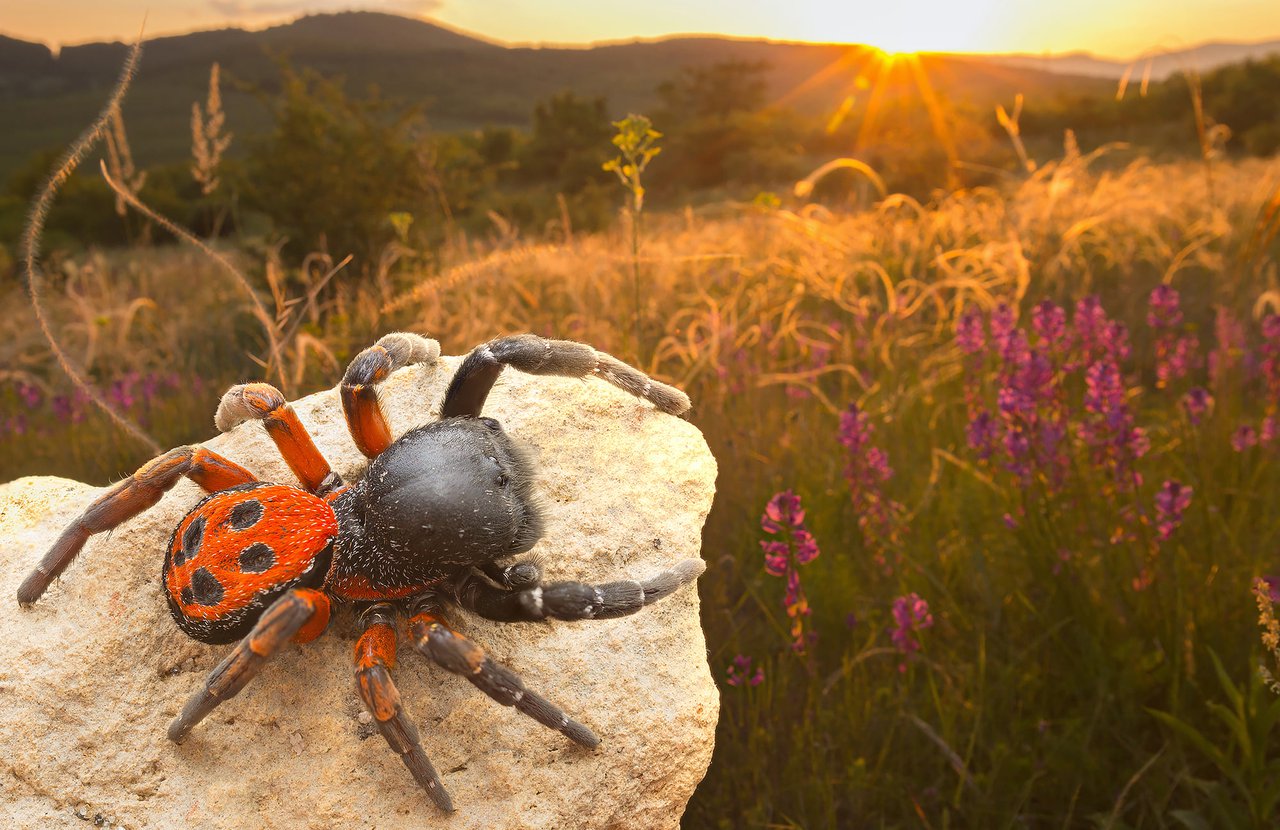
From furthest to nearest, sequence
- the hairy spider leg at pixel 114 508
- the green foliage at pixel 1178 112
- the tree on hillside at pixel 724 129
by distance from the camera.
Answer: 1. the tree on hillside at pixel 724 129
2. the green foliage at pixel 1178 112
3. the hairy spider leg at pixel 114 508

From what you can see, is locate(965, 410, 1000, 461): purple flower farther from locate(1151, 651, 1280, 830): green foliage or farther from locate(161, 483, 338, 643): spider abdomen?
locate(161, 483, 338, 643): spider abdomen

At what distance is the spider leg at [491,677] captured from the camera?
261 cm

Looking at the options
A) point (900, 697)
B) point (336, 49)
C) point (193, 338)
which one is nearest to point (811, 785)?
point (900, 697)

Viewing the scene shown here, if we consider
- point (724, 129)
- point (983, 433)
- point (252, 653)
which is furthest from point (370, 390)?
point (724, 129)

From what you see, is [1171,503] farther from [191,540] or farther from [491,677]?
[191,540]

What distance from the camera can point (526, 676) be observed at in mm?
2883

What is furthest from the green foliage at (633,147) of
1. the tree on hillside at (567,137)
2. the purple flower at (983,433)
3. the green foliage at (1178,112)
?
the green foliage at (1178,112)

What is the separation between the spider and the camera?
2.61 meters

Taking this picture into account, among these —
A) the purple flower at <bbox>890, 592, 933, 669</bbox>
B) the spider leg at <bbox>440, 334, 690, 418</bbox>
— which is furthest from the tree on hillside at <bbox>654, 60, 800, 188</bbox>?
the spider leg at <bbox>440, 334, 690, 418</bbox>

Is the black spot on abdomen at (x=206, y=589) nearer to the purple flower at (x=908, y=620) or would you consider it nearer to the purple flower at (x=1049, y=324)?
the purple flower at (x=908, y=620)

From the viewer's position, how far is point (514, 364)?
3.29 m

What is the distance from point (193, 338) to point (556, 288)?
3.90 m

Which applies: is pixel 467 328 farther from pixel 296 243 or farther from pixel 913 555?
pixel 296 243

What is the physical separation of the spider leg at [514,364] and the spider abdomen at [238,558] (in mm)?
680
